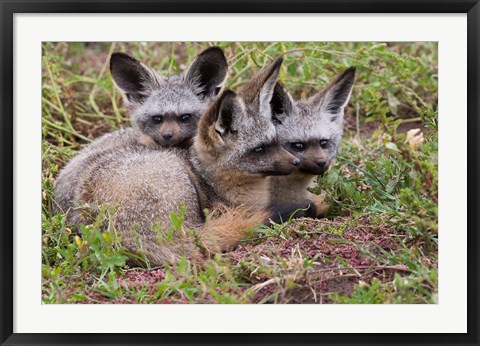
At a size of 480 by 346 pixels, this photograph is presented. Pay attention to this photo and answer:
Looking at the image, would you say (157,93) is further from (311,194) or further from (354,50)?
(354,50)

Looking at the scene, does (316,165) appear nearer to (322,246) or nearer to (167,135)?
(322,246)

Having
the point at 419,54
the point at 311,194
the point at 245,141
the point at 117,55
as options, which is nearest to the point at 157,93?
the point at 117,55

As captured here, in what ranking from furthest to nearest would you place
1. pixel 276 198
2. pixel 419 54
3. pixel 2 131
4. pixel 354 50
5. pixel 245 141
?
1. pixel 419 54
2. pixel 354 50
3. pixel 276 198
4. pixel 245 141
5. pixel 2 131

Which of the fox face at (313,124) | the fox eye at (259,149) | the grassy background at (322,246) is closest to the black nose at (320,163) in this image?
the fox face at (313,124)

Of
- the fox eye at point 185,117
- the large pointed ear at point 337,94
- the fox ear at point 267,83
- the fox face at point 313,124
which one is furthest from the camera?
the fox eye at point 185,117

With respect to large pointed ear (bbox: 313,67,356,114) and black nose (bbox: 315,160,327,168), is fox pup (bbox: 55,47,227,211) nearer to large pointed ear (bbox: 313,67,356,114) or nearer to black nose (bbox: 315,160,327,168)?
large pointed ear (bbox: 313,67,356,114)
